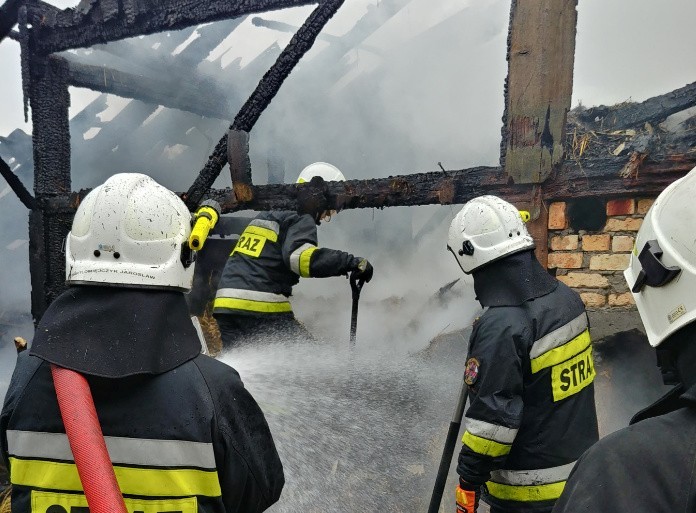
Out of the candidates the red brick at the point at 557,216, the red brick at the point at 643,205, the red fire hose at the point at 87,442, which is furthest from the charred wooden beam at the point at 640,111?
the red fire hose at the point at 87,442

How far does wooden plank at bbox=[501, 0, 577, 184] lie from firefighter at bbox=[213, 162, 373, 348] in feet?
5.06

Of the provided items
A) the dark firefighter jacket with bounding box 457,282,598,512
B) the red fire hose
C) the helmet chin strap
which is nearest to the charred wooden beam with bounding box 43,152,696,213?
the dark firefighter jacket with bounding box 457,282,598,512

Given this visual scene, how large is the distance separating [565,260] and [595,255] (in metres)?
0.18

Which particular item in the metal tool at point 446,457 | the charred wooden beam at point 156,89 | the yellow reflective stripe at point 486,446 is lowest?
the metal tool at point 446,457

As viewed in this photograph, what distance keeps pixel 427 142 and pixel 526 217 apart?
597 centimetres

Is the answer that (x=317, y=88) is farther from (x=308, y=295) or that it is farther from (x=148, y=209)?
(x=148, y=209)

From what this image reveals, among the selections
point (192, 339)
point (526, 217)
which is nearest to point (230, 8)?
point (526, 217)

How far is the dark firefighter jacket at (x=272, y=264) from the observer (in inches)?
163

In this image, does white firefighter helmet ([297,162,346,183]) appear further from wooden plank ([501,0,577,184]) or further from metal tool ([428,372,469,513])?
→ metal tool ([428,372,469,513])

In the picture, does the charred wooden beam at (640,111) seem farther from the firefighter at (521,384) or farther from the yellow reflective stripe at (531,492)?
the yellow reflective stripe at (531,492)

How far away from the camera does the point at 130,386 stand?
1.39 metres

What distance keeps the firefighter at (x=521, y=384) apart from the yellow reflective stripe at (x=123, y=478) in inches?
54.5

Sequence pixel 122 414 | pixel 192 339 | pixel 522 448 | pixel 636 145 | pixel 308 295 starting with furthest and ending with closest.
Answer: pixel 308 295 → pixel 636 145 → pixel 522 448 → pixel 192 339 → pixel 122 414

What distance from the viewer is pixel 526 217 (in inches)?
118
